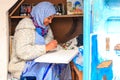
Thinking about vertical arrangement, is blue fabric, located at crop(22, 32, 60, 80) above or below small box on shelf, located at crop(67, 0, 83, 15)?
below

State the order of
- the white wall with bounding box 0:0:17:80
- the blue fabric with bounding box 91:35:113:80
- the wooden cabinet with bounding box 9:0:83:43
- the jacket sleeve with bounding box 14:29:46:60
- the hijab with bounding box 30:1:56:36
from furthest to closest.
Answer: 1. the wooden cabinet with bounding box 9:0:83:43
2. the white wall with bounding box 0:0:17:80
3. the hijab with bounding box 30:1:56:36
4. the jacket sleeve with bounding box 14:29:46:60
5. the blue fabric with bounding box 91:35:113:80

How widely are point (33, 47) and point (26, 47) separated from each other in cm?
6

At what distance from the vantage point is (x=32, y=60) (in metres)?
2.52

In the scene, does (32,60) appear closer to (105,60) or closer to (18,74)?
(18,74)

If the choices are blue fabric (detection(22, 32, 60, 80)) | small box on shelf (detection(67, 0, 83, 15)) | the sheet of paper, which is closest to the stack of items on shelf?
small box on shelf (detection(67, 0, 83, 15))

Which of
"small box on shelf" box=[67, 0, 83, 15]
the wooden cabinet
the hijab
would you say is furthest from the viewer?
the wooden cabinet

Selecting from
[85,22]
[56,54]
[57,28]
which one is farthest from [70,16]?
[85,22]

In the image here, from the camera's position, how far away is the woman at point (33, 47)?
2.45 m

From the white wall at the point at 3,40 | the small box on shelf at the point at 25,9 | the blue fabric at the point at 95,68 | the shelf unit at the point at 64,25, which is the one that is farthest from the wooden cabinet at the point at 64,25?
the blue fabric at the point at 95,68

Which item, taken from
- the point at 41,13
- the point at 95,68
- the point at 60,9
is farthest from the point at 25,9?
the point at 95,68

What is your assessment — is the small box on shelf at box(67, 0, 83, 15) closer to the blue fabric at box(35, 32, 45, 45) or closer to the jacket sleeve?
the blue fabric at box(35, 32, 45, 45)

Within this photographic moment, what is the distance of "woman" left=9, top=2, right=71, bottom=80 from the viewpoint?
8.04 feet

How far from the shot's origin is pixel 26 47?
244 cm

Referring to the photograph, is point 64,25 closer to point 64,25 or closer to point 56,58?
point 64,25
